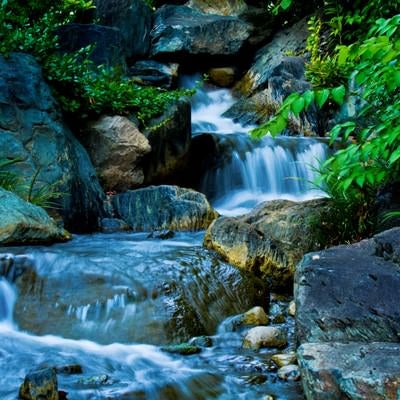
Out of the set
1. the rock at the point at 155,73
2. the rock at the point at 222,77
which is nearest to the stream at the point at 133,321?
the rock at the point at 155,73

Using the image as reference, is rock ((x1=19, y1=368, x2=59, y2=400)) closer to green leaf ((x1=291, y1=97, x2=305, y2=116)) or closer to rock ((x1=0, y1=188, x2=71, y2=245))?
green leaf ((x1=291, y1=97, x2=305, y2=116))

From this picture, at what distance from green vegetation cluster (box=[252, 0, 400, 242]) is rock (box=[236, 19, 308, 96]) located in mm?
1397

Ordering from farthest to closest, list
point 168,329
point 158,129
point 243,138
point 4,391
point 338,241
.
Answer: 1. point 243,138
2. point 158,129
3. point 338,241
4. point 168,329
5. point 4,391

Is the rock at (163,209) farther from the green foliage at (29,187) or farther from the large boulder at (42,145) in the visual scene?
the green foliage at (29,187)

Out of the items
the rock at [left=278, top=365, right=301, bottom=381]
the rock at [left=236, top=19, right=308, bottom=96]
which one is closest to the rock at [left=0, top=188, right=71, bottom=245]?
the rock at [left=278, top=365, right=301, bottom=381]

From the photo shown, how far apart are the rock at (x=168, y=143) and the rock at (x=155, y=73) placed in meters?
3.59

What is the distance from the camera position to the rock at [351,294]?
2.74 metres

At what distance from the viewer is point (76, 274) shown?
4.09 meters

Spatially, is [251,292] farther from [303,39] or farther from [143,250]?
[303,39]

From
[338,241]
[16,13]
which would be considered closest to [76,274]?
[338,241]

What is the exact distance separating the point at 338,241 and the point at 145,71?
9.35m

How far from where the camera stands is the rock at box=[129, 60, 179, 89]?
12.4 meters

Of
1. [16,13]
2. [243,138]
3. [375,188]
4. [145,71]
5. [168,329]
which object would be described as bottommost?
[168,329]

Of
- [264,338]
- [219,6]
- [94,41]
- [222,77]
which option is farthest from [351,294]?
[219,6]
